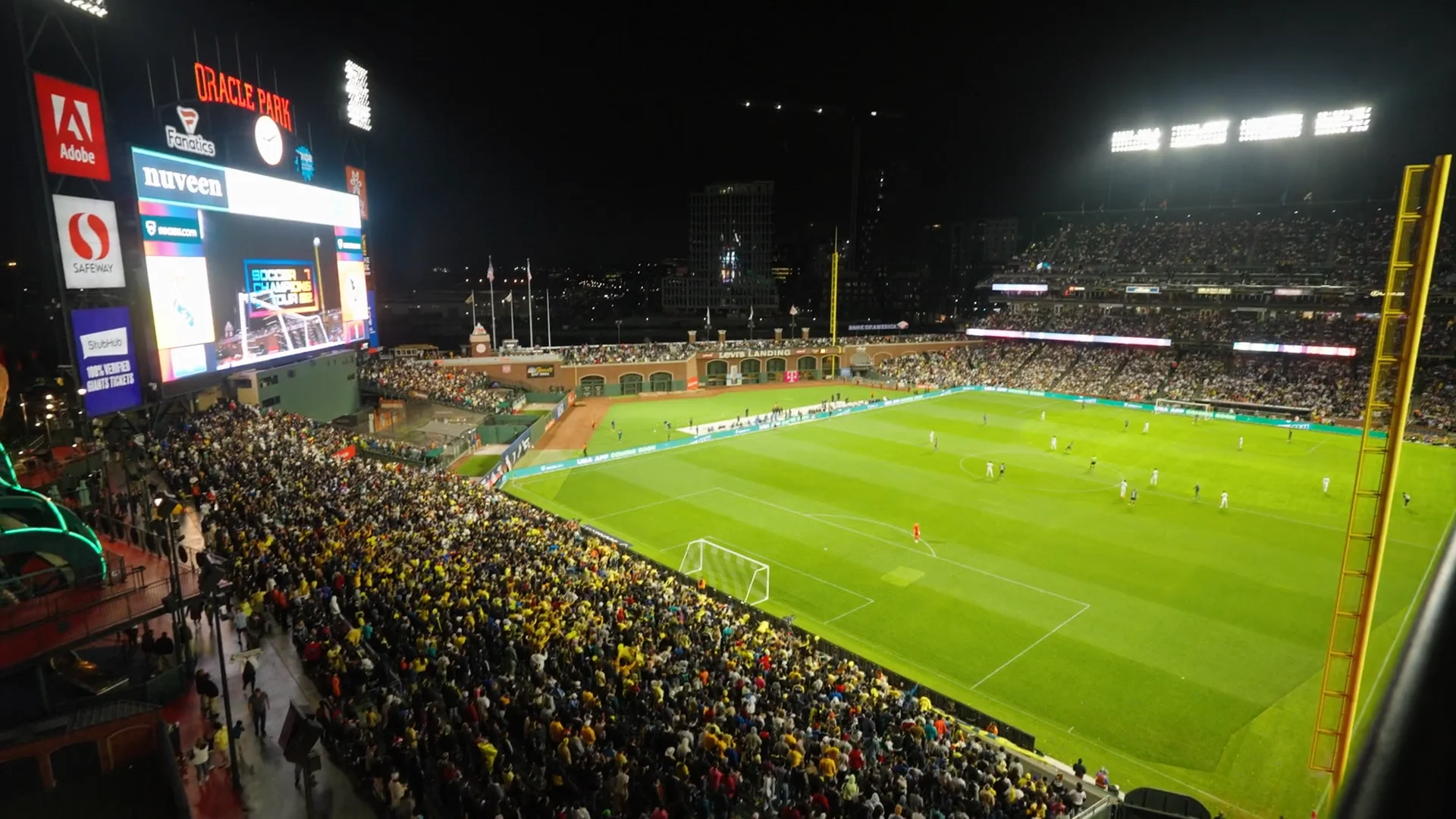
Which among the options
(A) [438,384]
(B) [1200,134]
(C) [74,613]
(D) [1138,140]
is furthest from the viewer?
(D) [1138,140]

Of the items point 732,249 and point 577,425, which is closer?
point 577,425

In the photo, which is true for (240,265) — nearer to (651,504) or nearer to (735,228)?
(651,504)

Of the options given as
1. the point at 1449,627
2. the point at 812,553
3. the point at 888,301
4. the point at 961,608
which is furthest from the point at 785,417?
the point at 888,301

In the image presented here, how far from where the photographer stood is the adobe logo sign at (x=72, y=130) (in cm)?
2155

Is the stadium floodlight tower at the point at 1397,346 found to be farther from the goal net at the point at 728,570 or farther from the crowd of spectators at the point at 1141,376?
the crowd of spectators at the point at 1141,376

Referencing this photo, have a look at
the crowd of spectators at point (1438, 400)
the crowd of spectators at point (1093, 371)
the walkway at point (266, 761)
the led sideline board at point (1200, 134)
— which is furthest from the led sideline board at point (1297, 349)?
the walkway at point (266, 761)

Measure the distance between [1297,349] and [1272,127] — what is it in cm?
2140

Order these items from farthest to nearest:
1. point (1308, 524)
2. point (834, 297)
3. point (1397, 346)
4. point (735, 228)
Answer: point (735, 228)
point (834, 297)
point (1308, 524)
point (1397, 346)

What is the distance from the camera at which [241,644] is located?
16891 millimetres

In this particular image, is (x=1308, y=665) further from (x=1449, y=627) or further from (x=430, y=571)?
(x=1449, y=627)

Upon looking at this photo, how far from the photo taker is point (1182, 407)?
58344mm

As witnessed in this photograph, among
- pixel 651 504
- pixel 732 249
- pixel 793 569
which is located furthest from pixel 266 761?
pixel 732 249

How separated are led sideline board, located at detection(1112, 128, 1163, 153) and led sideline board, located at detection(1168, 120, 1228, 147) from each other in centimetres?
114

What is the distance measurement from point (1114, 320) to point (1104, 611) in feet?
180
